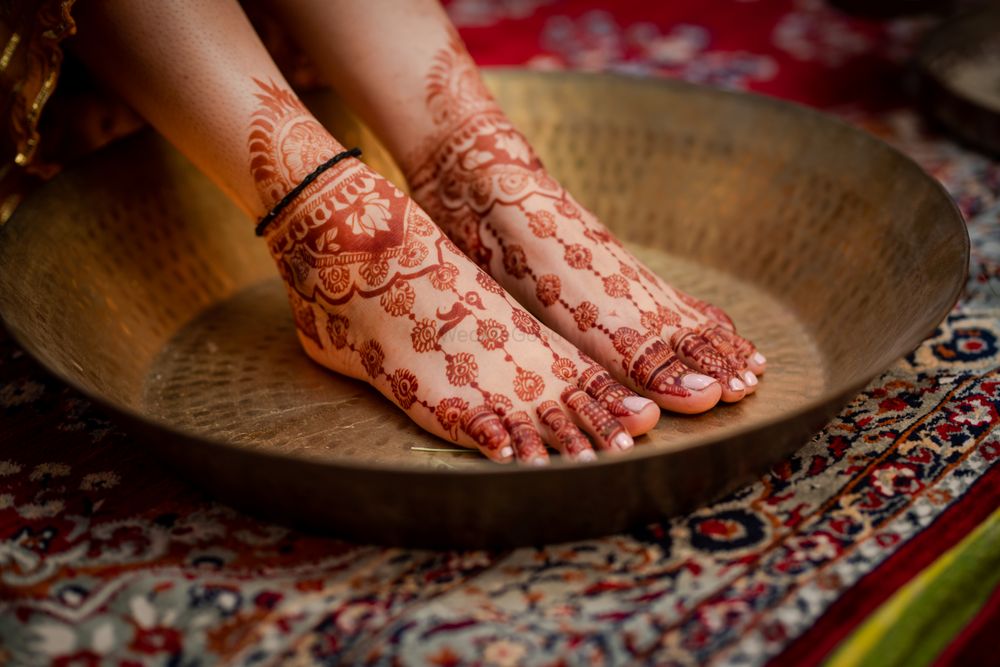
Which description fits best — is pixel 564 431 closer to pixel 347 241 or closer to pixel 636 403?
pixel 636 403

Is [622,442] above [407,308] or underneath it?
underneath

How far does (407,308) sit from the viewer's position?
723 mm

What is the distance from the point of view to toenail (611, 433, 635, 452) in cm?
66

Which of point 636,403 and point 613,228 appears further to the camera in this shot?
point 613,228

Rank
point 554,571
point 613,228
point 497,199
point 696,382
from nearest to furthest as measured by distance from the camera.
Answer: point 554,571, point 696,382, point 497,199, point 613,228

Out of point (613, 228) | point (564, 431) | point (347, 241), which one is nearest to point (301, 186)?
point (347, 241)

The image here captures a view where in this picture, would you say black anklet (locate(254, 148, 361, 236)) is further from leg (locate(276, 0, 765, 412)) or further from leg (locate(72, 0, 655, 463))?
leg (locate(276, 0, 765, 412))

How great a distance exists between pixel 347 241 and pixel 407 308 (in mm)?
71

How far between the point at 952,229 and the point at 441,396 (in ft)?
1.41

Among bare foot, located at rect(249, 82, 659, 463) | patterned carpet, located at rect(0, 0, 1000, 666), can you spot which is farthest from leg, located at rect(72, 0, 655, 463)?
patterned carpet, located at rect(0, 0, 1000, 666)

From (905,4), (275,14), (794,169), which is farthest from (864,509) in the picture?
(905,4)

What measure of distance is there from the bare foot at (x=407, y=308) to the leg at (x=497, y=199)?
56mm

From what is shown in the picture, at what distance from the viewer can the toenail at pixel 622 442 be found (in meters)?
0.66

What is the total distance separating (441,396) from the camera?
694mm
